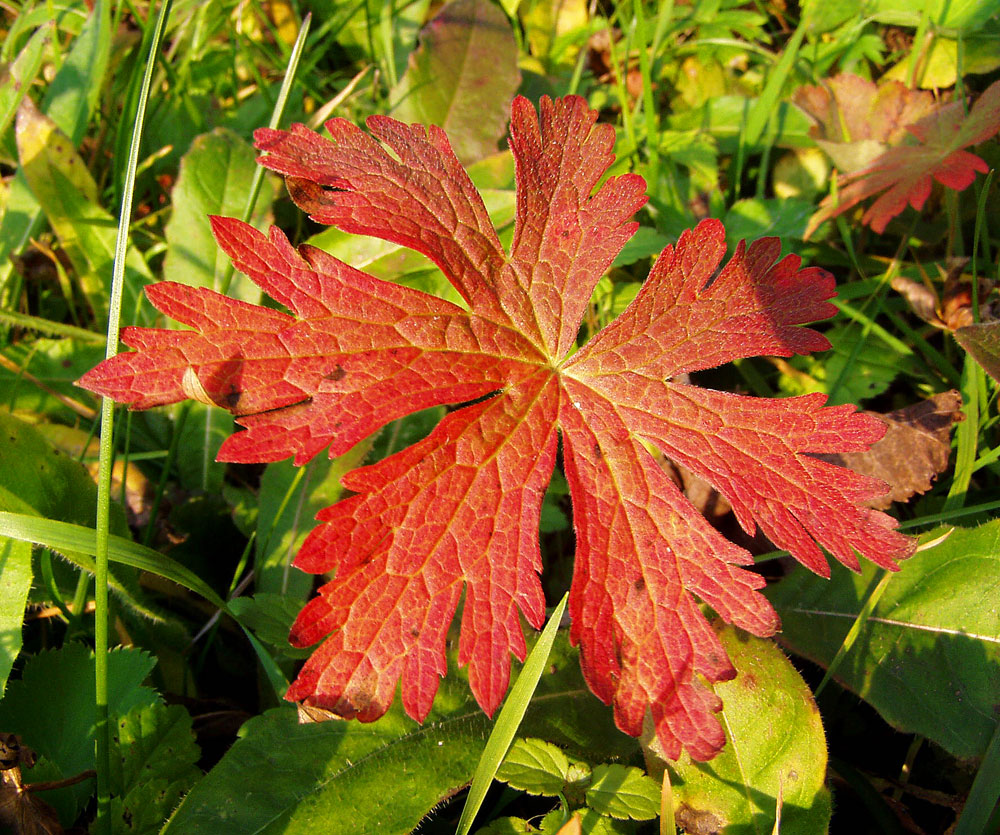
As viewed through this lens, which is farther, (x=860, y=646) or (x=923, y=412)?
(x=923, y=412)

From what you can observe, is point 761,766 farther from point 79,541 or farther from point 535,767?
point 79,541

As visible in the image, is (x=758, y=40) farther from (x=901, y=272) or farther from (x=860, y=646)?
(x=860, y=646)

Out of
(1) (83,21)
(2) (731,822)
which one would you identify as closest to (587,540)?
(2) (731,822)

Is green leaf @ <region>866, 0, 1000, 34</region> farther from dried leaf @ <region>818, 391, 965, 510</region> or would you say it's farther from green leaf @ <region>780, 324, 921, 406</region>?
dried leaf @ <region>818, 391, 965, 510</region>

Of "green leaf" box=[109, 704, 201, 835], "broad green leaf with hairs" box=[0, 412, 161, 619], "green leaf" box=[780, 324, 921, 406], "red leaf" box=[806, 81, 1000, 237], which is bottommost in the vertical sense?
"green leaf" box=[109, 704, 201, 835]

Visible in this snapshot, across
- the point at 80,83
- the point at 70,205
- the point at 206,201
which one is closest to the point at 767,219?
the point at 206,201

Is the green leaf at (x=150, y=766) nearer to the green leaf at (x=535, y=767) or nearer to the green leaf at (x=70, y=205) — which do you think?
the green leaf at (x=535, y=767)

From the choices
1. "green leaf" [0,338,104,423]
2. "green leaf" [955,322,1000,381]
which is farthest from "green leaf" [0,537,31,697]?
"green leaf" [955,322,1000,381]

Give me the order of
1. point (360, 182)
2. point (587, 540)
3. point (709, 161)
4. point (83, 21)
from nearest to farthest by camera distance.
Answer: point (587, 540) → point (360, 182) → point (709, 161) → point (83, 21)
